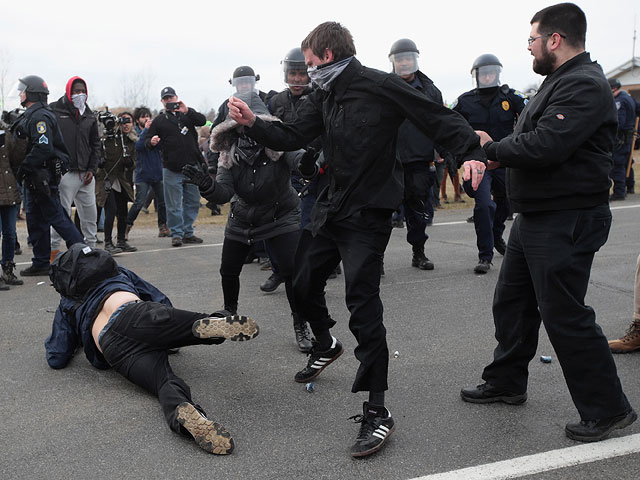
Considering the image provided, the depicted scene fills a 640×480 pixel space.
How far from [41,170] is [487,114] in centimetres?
481

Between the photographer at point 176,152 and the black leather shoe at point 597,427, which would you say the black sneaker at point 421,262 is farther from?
the black leather shoe at point 597,427

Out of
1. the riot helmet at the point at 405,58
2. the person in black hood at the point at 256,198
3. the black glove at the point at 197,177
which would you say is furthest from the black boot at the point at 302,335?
the riot helmet at the point at 405,58

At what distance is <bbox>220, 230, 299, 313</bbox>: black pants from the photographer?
15.9ft

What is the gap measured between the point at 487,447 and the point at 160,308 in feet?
6.60

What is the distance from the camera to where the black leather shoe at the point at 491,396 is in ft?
12.4

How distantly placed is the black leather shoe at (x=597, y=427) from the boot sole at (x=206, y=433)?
1.68 meters

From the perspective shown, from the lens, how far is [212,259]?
8.41 meters

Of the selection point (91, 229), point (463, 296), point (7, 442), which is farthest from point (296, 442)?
point (91, 229)

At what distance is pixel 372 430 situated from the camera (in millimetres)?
3301

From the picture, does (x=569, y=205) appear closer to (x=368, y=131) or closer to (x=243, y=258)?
(x=368, y=131)

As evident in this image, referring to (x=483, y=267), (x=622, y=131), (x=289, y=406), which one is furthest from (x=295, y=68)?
(x=622, y=131)

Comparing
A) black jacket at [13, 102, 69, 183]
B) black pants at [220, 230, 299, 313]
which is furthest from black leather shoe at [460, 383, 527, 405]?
black jacket at [13, 102, 69, 183]

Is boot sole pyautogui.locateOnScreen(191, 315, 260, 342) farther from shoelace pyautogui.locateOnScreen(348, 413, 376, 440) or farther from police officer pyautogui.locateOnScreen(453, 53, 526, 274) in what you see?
police officer pyautogui.locateOnScreen(453, 53, 526, 274)

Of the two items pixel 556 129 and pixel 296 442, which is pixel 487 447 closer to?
pixel 296 442
